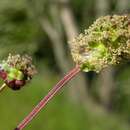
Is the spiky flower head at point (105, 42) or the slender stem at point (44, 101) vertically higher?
the spiky flower head at point (105, 42)

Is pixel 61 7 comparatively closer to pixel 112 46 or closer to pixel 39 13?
pixel 39 13

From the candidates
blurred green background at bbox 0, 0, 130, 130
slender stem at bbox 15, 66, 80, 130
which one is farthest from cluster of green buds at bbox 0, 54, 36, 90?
blurred green background at bbox 0, 0, 130, 130

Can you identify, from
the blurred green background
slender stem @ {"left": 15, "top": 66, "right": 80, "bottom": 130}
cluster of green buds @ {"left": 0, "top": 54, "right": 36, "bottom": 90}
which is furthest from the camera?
the blurred green background

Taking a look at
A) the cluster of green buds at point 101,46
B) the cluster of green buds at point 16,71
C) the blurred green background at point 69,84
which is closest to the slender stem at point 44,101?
the cluster of green buds at point 101,46

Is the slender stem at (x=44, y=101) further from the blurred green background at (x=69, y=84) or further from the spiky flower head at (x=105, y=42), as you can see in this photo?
the blurred green background at (x=69, y=84)

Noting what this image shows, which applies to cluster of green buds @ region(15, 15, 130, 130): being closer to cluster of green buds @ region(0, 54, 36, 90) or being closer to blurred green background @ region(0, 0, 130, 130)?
cluster of green buds @ region(0, 54, 36, 90)

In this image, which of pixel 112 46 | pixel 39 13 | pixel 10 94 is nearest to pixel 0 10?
pixel 39 13

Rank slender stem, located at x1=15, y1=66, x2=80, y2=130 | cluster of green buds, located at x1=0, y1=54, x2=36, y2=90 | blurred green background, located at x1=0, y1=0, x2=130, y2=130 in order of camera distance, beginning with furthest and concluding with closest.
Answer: blurred green background, located at x1=0, y1=0, x2=130, y2=130, cluster of green buds, located at x1=0, y1=54, x2=36, y2=90, slender stem, located at x1=15, y1=66, x2=80, y2=130

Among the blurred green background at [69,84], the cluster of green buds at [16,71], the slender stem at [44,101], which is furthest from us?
the blurred green background at [69,84]
